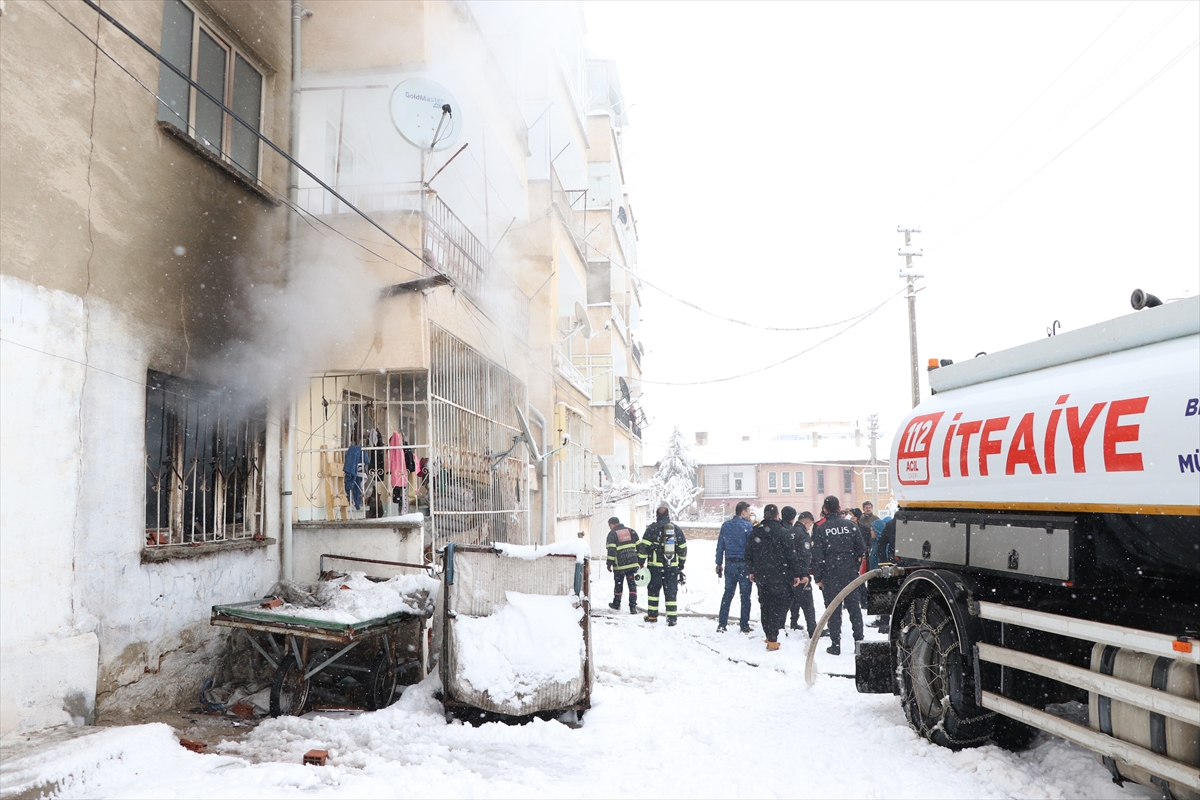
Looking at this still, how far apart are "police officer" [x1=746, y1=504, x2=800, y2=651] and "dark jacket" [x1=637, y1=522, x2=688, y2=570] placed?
6.61 feet

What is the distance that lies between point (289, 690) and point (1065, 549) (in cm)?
577

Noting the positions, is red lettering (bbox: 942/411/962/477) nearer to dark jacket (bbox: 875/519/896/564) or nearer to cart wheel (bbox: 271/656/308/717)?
dark jacket (bbox: 875/519/896/564)

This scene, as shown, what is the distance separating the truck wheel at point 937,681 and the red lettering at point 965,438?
3.27ft

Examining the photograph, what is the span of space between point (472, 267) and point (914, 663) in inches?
363

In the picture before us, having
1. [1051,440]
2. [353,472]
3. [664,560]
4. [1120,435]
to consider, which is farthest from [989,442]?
[664,560]

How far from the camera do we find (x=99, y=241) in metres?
5.97

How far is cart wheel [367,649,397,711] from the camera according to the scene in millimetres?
6785

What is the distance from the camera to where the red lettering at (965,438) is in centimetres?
539

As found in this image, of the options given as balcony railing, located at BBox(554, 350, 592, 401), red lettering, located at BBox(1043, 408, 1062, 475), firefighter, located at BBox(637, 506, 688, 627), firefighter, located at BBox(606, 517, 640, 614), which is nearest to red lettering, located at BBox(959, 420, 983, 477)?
red lettering, located at BBox(1043, 408, 1062, 475)

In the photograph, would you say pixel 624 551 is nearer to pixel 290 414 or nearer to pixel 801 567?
pixel 801 567

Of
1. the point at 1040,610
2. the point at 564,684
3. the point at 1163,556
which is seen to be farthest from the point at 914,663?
the point at 564,684

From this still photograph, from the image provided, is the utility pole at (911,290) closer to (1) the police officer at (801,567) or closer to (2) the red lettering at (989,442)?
(1) the police officer at (801,567)

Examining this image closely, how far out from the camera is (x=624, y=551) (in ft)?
43.8

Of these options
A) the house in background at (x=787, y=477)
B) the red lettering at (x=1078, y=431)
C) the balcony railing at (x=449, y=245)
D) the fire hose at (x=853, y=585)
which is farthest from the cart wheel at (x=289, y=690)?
the house in background at (x=787, y=477)
